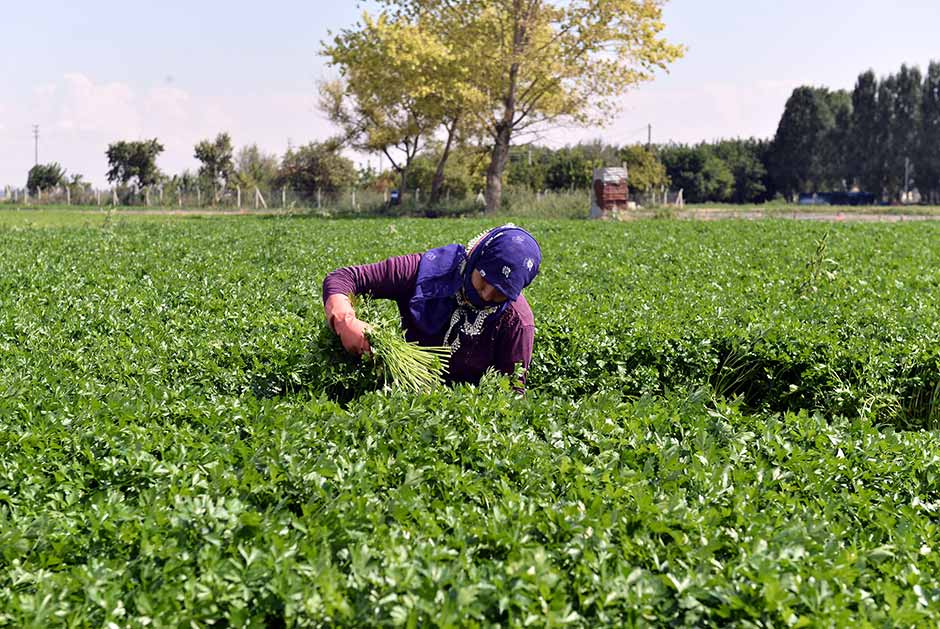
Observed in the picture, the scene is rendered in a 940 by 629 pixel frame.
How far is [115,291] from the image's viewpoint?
8.34m

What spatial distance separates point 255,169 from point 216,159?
17.7 ft

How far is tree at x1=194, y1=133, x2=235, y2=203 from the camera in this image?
209 feet

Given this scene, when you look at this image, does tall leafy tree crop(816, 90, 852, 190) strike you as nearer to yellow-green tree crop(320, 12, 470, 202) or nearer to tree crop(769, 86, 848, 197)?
tree crop(769, 86, 848, 197)

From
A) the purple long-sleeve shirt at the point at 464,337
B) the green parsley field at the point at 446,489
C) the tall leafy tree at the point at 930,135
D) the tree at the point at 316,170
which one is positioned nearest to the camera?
the green parsley field at the point at 446,489

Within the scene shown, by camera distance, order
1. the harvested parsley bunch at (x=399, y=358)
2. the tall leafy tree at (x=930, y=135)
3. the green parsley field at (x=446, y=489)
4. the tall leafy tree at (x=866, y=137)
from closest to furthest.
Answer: the green parsley field at (x=446, y=489) → the harvested parsley bunch at (x=399, y=358) → the tall leafy tree at (x=930, y=135) → the tall leafy tree at (x=866, y=137)

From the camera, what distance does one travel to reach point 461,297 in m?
4.39

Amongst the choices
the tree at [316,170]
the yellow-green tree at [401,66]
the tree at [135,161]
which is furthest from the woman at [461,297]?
the tree at [135,161]

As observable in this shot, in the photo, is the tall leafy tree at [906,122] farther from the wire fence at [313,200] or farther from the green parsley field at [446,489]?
the green parsley field at [446,489]

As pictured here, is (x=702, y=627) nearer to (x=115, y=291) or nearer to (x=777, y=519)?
(x=777, y=519)

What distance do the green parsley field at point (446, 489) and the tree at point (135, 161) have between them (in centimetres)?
6444

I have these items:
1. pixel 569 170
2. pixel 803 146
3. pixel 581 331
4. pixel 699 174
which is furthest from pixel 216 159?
pixel 581 331

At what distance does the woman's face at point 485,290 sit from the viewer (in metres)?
4.11

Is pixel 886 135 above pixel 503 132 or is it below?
above

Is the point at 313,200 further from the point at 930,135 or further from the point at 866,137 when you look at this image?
the point at 930,135
